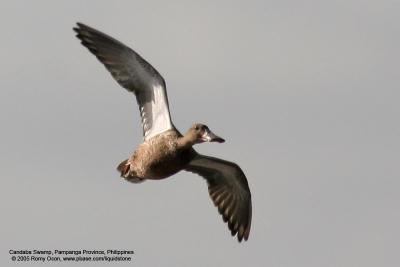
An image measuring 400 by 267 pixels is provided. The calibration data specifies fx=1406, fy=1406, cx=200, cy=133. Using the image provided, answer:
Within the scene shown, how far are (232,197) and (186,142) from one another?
363 cm

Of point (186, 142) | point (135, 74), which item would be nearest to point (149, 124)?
point (135, 74)

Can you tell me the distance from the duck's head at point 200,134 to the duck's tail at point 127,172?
4.71 feet

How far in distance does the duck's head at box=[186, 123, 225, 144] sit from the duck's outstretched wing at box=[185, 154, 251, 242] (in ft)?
8.65

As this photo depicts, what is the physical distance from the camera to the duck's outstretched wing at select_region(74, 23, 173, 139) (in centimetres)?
2875

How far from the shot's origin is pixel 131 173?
93.6 feet

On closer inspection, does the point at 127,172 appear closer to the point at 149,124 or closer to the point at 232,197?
the point at 149,124

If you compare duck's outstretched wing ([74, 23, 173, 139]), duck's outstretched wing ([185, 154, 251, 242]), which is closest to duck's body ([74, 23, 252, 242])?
duck's outstretched wing ([74, 23, 173, 139])

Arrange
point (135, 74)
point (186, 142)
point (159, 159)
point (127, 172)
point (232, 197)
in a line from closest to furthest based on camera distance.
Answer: point (159, 159)
point (186, 142)
point (127, 172)
point (135, 74)
point (232, 197)

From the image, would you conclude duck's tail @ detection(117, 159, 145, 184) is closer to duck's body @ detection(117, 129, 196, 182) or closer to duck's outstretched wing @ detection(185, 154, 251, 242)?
duck's body @ detection(117, 129, 196, 182)

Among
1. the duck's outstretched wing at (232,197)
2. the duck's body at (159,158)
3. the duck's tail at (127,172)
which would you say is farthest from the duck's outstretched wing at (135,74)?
the duck's outstretched wing at (232,197)

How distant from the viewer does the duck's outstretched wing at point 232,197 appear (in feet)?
102

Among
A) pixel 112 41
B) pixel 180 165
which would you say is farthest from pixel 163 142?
pixel 112 41

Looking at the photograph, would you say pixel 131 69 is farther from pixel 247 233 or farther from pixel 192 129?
pixel 247 233

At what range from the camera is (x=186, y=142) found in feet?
92.2
